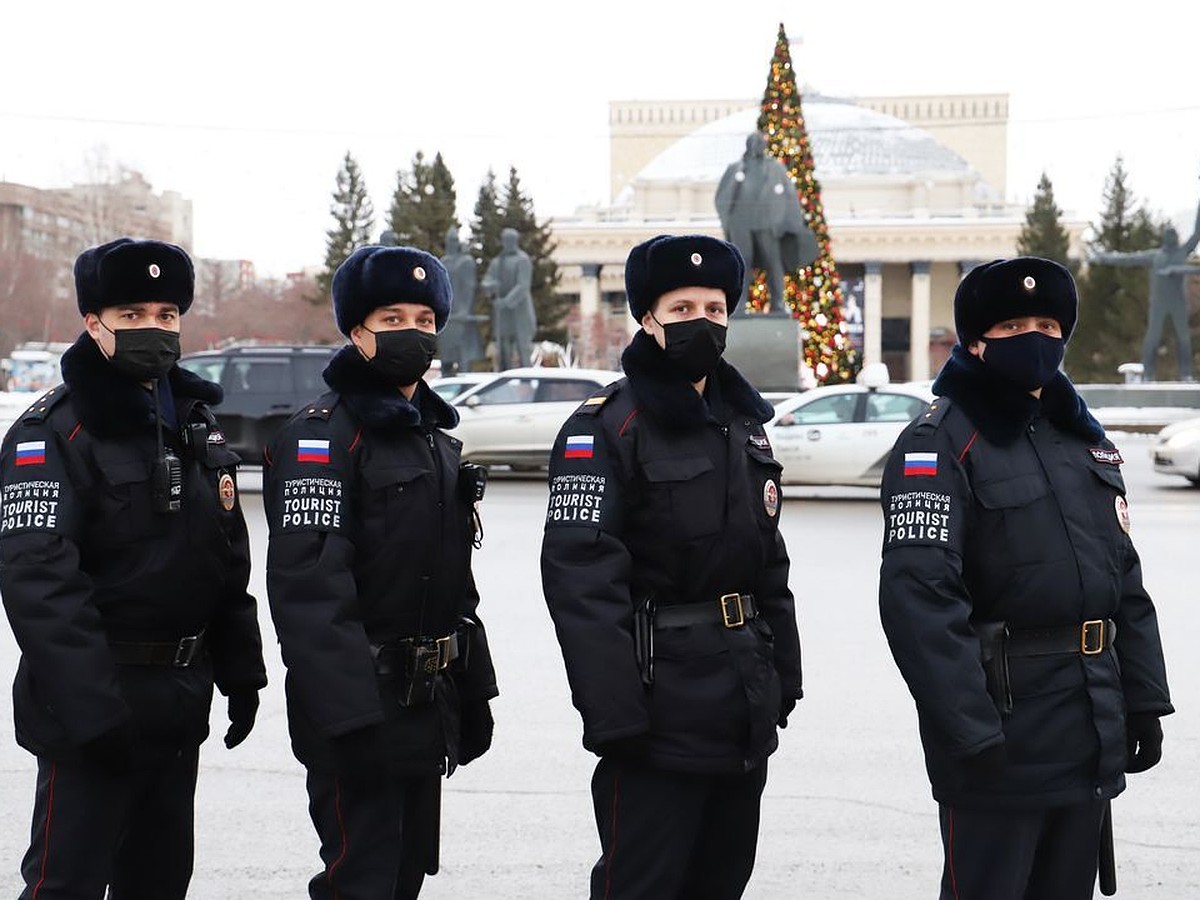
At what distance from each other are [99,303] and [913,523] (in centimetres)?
199

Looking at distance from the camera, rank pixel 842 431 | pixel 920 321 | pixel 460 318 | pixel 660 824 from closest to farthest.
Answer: pixel 660 824, pixel 842 431, pixel 460 318, pixel 920 321

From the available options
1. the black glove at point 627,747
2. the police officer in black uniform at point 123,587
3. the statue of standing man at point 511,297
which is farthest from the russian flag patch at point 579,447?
the statue of standing man at point 511,297

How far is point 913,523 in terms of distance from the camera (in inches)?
137

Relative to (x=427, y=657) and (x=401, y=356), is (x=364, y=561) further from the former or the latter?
(x=401, y=356)

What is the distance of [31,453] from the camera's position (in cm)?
357

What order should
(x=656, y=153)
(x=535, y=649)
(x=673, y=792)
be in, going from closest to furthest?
(x=673, y=792), (x=535, y=649), (x=656, y=153)

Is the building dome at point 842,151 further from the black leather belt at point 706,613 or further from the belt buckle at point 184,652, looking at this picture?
the belt buckle at point 184,652

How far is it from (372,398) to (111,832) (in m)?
1.16

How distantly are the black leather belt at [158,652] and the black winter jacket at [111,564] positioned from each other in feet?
0.05

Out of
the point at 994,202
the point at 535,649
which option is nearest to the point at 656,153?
the point at 994,202

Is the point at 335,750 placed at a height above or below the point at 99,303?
below

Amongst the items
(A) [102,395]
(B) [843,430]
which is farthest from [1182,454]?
(A) [102,395]

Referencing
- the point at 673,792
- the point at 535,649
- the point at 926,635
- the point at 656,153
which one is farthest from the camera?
the point at 656,153

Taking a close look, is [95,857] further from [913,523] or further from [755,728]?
[913,523]
